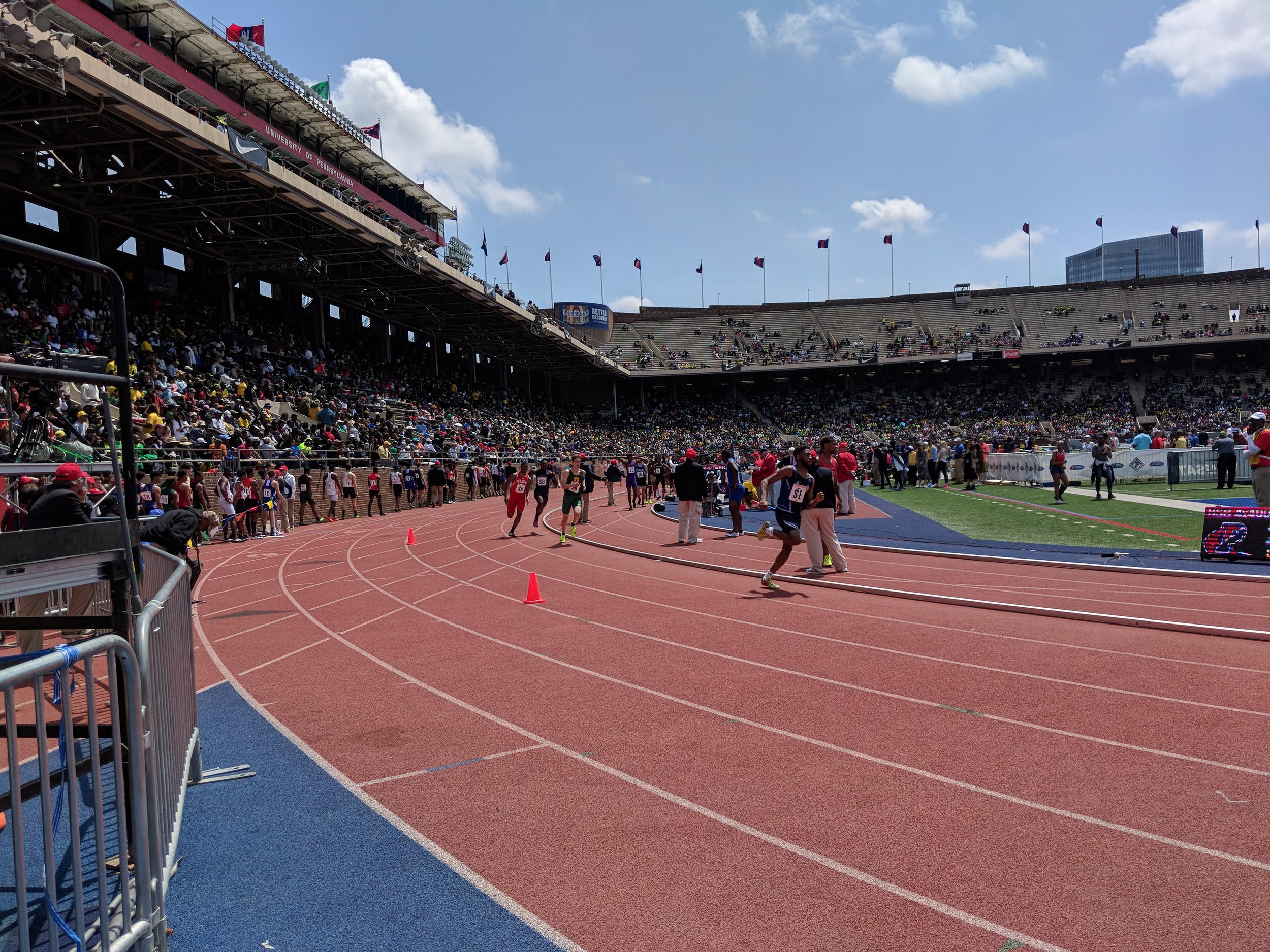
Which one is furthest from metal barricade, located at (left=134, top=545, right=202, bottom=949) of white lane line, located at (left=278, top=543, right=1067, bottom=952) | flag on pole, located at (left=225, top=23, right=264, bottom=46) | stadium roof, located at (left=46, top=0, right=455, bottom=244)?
flag on pole, located at (left=225, top=23, right=264, bottom=46)

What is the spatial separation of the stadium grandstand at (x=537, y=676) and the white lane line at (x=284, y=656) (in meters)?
0.11

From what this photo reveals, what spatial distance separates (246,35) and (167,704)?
40.0 m

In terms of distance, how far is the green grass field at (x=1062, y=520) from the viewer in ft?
46.5

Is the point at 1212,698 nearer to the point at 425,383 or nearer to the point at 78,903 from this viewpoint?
the point at 78,903

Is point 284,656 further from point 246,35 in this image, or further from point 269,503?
point 246,35

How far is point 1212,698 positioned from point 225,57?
3886 centimetres

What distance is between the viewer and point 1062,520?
699 inches

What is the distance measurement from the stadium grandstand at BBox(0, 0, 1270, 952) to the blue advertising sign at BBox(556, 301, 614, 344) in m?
43.7

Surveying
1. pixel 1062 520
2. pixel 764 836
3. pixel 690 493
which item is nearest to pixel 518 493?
pixel 690 493

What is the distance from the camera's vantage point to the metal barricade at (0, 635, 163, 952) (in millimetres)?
2416

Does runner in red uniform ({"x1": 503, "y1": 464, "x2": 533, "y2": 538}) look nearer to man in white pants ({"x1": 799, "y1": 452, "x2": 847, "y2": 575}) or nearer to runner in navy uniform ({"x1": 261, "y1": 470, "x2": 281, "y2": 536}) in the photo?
runner in navy uniform ({"x1": 261, "y1": 470, "x2": 281, "y2": 536})

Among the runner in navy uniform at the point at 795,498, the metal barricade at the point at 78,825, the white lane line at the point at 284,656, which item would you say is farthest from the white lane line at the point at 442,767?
the runner in navy uniform at the point at 795,498

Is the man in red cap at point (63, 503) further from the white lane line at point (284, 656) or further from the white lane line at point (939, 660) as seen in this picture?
the white lane line at point (939, 660)

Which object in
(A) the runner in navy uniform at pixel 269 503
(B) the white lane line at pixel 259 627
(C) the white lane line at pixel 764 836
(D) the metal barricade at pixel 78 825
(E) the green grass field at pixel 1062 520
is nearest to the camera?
(D) the metal barricade at pixel 78 825
